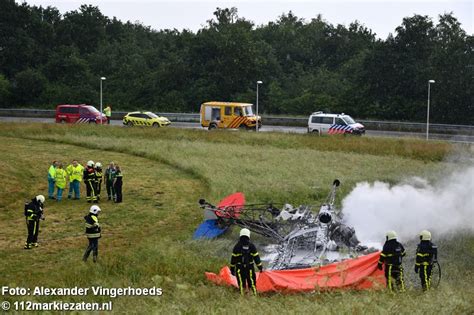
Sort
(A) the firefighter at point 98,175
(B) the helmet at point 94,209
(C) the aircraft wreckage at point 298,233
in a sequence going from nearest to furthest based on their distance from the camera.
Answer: (C) the aircraft wreckage at point 298,233, (B) the helmet at point 94,209, (A) the firefighter at point 98,175

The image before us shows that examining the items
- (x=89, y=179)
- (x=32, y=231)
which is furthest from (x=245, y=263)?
(x=89, y=179)

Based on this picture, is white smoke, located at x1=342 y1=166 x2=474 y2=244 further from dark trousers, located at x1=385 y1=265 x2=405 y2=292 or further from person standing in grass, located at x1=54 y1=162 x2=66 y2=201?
person standing in grass, located at x1=54 y1=162 x2=66 y2=201

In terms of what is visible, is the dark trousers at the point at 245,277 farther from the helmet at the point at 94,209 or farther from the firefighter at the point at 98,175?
the firefighter at the point at 98,175

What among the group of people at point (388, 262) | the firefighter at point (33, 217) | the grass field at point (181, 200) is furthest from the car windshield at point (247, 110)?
the group of people at point (388, 262)

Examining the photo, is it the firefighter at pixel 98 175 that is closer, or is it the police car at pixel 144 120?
the firefighter at pixel 98 175

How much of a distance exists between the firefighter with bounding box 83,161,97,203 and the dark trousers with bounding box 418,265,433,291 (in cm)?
1513

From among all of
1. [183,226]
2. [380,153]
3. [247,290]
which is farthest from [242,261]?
[380,153]

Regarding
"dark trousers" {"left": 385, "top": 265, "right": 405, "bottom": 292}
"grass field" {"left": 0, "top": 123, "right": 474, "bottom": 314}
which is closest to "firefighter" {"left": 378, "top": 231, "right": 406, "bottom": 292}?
"dark trousers" {"left": 385, "top": 265, "right": 405, "bottom": 292}

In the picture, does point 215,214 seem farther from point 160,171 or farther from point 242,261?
point 160,171

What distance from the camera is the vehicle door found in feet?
151

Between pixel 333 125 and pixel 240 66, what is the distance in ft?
88.0

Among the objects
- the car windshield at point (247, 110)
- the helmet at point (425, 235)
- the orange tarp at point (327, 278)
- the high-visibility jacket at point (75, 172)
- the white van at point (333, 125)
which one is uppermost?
the car windshield at point (247, 110)

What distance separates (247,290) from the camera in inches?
561

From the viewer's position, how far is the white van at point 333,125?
4541 cm
